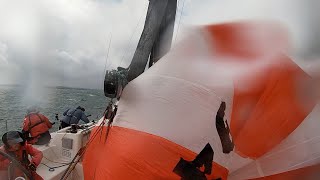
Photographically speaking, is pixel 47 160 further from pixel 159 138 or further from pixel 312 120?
pixel 312 120

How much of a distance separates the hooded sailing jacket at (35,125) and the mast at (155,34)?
3.36 metres

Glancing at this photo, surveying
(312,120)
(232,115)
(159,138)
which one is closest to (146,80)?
(159,138)

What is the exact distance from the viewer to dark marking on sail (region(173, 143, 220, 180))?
3.31 meters

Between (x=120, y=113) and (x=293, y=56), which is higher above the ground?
(x=293, y=56)

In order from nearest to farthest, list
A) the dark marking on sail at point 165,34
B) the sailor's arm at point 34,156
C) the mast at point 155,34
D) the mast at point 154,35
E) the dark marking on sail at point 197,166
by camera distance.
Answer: the dark marking on sail at point 197,166 < the mast at point 154,35 < the mast at point 155,34 < the dark marking on sail at point 165,34 < the sailor's arm at point 34,156

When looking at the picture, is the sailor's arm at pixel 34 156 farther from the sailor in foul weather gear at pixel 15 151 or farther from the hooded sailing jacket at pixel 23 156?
the sailor in foul weather gear at pixel 15 151

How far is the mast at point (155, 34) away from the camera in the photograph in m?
5.00

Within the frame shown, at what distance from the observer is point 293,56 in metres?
3.91

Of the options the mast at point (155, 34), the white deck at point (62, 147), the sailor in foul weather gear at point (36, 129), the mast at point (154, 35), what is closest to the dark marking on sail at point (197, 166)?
the mast at point (154, 35)

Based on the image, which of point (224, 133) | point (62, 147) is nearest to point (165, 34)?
point (224, 133)

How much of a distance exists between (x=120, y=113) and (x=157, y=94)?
0.55m

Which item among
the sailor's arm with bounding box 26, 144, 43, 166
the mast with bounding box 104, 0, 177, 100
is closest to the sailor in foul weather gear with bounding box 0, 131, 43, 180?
the sailor's arm with bounding box 26, 144, 43, 166

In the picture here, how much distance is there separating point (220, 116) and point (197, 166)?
589mm

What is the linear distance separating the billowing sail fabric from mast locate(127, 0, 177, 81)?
42.9 inches
